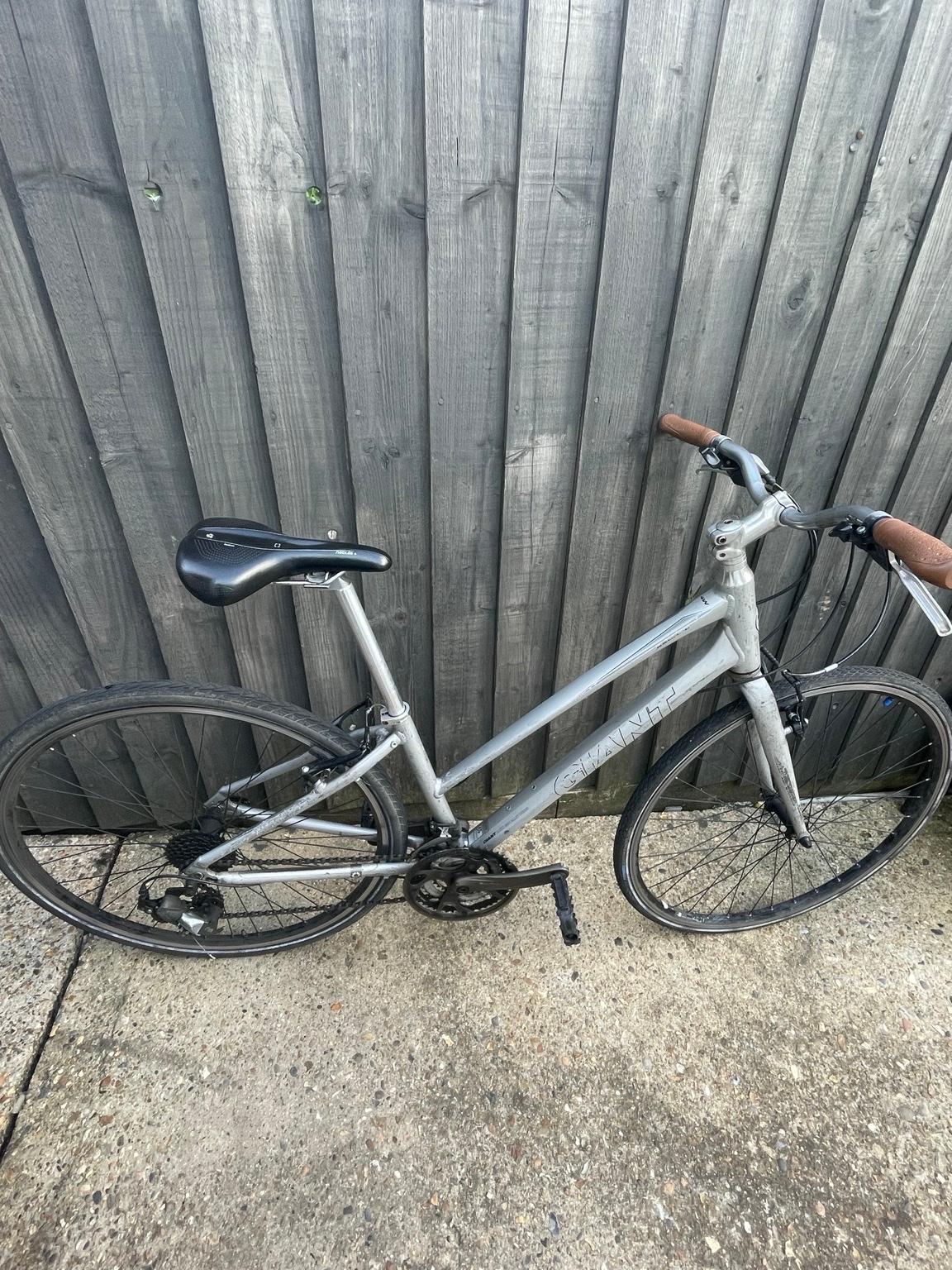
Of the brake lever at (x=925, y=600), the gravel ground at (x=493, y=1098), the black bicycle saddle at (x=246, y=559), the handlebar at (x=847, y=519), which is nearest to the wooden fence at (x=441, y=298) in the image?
the handlebar at (x=847, y=519)

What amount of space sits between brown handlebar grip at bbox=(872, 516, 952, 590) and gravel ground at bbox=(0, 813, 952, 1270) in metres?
1.50

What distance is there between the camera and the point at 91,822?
7.76ft

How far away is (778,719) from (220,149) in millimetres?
1842

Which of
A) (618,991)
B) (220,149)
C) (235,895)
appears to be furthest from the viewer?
(235,895)

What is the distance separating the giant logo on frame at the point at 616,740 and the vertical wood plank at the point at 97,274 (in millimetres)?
1211

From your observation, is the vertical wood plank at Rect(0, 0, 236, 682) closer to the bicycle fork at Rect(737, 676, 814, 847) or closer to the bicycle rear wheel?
the bicycle rear wheel

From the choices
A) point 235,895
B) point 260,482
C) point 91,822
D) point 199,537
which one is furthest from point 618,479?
point 91,822

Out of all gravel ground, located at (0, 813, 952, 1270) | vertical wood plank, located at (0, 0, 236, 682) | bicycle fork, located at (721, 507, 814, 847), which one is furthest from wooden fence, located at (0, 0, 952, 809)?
gravel ground, located at (0, 813, 952, 1270)

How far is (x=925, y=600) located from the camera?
1.26 meters

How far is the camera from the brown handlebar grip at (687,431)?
1.55 metres

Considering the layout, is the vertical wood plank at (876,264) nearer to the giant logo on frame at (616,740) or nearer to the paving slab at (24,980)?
the giant logo on frame at (616,740)

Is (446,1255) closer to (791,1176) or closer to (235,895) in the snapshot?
(791,1176)

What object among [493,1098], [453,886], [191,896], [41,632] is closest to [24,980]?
[191,896]

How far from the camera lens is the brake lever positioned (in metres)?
1.26
